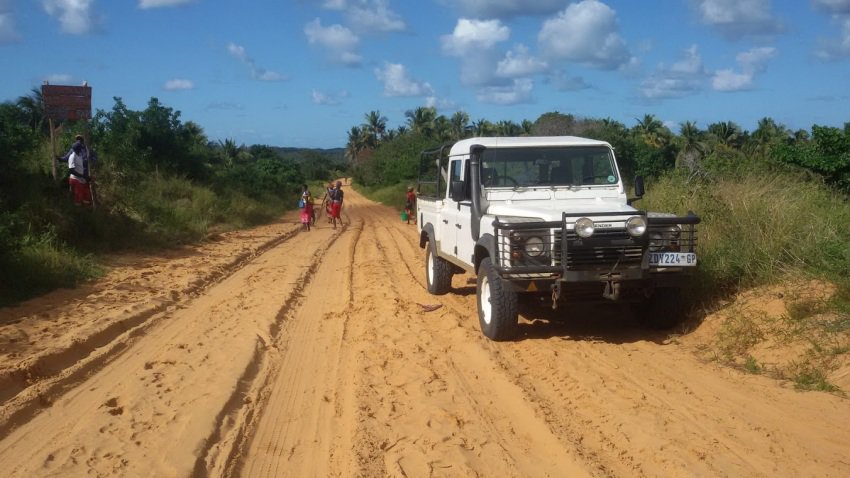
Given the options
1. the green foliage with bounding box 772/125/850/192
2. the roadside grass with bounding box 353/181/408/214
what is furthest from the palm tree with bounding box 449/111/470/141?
the green foliage with bounding box 772/125/850/192

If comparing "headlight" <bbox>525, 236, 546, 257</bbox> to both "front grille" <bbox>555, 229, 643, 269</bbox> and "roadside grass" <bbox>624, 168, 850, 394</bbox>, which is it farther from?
"roadside grass" <bbox>624, 168, 850, 394</bbox>

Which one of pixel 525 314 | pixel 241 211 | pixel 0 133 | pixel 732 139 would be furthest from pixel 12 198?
pixel 732 139

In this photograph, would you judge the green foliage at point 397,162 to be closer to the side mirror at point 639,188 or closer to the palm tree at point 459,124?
the palm tree at point 459,124

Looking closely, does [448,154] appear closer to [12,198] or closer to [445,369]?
[445,369]

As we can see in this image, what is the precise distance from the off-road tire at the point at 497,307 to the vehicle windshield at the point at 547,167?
138 centimetres

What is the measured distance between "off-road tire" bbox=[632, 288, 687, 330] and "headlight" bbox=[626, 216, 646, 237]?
989mm

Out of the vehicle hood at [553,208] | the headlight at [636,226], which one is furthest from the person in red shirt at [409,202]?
the headlight at [636,226]

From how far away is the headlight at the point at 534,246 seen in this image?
6.95 metres

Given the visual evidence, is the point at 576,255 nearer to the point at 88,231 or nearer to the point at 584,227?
the point at 584,227

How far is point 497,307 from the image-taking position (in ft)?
23.6

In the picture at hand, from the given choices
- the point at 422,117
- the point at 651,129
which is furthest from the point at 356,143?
the point at 651,129

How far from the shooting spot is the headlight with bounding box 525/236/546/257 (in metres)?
6.95

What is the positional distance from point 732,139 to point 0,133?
183 feet

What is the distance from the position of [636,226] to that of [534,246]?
96 centimetres
